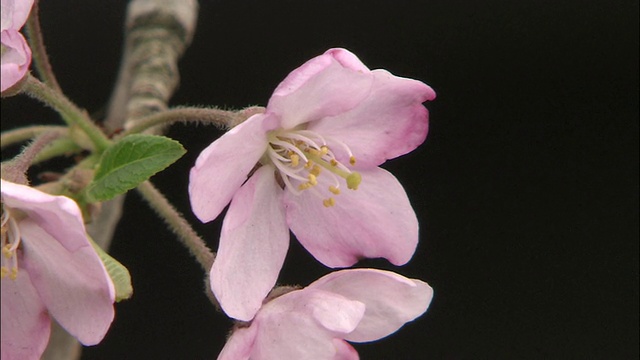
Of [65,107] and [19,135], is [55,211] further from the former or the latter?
[19,135]

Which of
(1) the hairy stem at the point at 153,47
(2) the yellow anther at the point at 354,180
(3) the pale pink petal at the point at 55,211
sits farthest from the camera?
(1) the hairy stem at the point at 153,47

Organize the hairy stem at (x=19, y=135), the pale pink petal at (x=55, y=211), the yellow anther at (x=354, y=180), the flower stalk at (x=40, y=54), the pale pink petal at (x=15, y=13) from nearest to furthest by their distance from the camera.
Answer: the pale pink petal at (x=55, y=211) < the pale pink petal at (x=15, y=13) < the yellow anther at (x=354, y=180) < the flower stalk at (x=40, y=54) < the hairy stem at (x=19, y=135)

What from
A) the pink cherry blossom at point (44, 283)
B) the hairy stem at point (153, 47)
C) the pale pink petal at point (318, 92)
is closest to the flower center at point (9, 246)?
the pink cherry blossom at point (44, 283)

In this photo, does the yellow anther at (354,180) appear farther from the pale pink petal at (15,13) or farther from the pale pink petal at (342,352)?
the pale pink petal at (15,13)

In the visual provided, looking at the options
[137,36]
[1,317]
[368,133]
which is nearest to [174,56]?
[137,36]

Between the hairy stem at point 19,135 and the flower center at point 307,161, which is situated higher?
the flower center at point 307,161

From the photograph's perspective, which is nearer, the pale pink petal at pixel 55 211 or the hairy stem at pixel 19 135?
the pale pink petal at pixel 55 211

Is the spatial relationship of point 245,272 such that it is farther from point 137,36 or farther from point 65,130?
point 137,36
